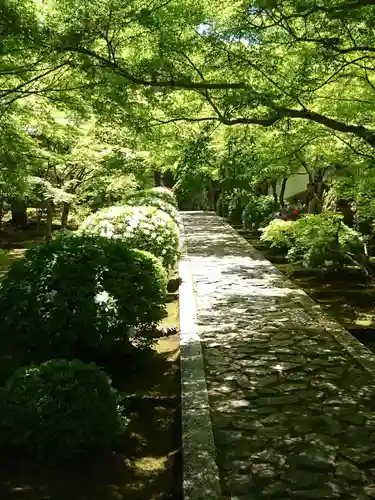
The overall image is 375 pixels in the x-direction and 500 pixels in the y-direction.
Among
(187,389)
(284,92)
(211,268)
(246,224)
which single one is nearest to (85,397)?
(187,389)

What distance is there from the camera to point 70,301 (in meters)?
5.66

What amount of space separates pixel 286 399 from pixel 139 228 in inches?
207

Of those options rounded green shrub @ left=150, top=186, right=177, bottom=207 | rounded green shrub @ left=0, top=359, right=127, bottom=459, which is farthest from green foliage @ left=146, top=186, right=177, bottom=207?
rounded green shrub @ left=0, top=359, right=127, bottom=459

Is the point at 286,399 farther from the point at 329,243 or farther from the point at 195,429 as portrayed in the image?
the point at 329,243

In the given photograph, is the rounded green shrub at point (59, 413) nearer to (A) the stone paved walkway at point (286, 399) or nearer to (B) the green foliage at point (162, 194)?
(A) the stone paved walkway at point (286, 399)

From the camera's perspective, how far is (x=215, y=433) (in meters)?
4.62

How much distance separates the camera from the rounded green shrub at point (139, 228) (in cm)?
969

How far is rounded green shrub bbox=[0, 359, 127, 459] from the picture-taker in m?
4.10

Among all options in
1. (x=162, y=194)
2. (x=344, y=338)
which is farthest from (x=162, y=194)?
(x=344, y=338)

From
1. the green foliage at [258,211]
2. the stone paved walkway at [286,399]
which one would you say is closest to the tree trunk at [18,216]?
the green foliage at [258,211]

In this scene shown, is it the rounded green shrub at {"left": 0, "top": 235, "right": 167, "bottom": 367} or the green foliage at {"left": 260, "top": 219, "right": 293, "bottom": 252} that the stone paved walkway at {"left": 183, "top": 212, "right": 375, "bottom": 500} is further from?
the green foliage at {"left": 260, "top": 219, "right": 293, "bottom": 252}

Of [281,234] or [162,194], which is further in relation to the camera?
[162,194]

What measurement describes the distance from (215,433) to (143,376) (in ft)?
6.33

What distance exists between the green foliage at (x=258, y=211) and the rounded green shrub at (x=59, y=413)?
1908cm
